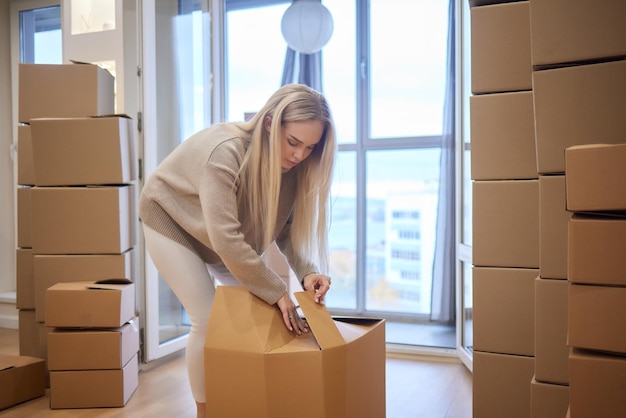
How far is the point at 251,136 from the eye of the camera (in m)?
1.49

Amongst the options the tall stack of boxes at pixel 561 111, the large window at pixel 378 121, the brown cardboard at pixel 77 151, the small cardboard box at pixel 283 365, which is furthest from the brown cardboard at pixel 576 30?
the large window at pixel 378 121

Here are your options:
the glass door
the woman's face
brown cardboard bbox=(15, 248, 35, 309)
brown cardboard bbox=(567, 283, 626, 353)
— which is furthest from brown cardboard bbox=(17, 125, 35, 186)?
brown cardboard bbox=(567, 283, 626, 353)

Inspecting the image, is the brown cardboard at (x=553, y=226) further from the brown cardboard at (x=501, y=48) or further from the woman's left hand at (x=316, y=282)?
the woman's left hand at (x=316, y=282)

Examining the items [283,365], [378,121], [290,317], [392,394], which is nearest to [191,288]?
[290,317]

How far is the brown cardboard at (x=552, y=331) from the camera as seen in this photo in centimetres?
143

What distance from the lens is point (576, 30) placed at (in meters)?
1.31

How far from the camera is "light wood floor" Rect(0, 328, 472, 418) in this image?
6.43 ft

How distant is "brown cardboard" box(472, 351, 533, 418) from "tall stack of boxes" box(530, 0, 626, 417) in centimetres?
27

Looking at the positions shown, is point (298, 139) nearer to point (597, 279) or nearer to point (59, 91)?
point (597, 279)

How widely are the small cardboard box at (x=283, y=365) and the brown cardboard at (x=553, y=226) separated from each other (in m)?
0.52

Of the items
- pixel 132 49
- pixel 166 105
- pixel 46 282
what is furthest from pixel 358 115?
pixel 46 282

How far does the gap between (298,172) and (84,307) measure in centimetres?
95

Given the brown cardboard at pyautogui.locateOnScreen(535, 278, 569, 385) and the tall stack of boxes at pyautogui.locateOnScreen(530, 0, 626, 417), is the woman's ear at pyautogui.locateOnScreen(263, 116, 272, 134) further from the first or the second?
the brown cardboard at pyautogui.locateOnScreen(535, 278, 569, 385)

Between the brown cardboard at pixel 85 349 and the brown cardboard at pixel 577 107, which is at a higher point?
the brown cardboard at pixel 577 107
